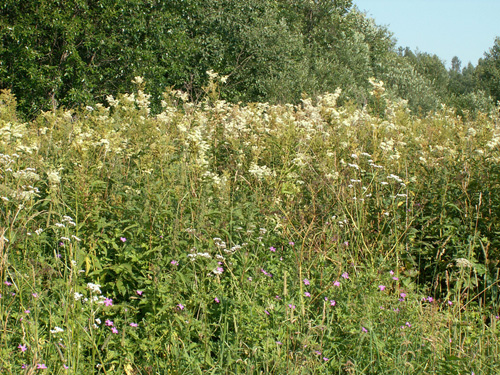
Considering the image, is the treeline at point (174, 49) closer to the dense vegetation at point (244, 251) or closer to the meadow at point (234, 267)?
the dense vegetation at point (244, 251)

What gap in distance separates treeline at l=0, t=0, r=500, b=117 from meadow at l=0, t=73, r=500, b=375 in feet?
12.5

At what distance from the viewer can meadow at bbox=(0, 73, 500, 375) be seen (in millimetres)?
2568

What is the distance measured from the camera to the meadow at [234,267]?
8.43ft

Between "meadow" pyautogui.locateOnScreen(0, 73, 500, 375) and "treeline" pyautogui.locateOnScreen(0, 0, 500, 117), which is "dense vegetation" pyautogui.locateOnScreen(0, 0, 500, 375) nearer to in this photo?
"meadow" pyautogui.locateOnScreen(0, 73, 500, 375)

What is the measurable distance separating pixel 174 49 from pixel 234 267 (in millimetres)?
15137

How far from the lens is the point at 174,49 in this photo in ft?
56.3

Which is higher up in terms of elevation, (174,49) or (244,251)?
(174,49)

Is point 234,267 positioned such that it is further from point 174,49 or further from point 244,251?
point 174,49

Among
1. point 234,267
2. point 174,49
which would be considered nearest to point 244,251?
point 234,267

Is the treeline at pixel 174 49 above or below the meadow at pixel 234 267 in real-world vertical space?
above

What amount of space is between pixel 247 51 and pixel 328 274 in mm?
17301

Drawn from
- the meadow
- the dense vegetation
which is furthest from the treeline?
the meadow

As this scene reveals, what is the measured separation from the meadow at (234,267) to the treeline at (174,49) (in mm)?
3814

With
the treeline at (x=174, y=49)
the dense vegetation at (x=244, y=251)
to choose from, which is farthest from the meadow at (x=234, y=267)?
the treeline at (x=174, y=49)
